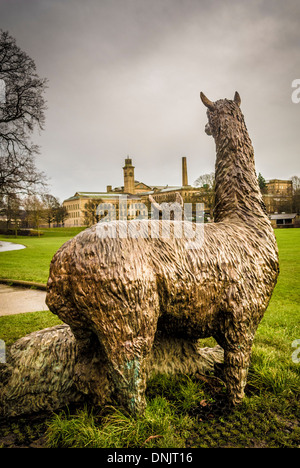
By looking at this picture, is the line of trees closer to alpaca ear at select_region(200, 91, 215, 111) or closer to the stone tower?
alpaca ear at select_region(200, 91, 215, 111)

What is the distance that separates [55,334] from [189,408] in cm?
167

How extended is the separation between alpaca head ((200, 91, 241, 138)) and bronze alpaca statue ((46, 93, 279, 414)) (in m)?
0.01

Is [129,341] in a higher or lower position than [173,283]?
lower

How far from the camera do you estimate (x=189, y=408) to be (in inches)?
117

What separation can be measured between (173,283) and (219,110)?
6.45ft

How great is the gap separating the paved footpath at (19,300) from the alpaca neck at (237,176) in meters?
5.66

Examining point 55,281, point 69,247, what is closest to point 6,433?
point 55,281

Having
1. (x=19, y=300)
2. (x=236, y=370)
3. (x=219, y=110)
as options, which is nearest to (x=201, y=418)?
(x=236, y=370)

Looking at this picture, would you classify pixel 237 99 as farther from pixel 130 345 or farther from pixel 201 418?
pixel 201 418

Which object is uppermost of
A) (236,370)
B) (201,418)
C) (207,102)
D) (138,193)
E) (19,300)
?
(138,193)

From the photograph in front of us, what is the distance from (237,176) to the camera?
3.32 m

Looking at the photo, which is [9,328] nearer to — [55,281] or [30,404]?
[30,404]

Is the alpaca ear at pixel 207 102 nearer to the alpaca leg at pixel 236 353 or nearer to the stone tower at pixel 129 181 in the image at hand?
the alpaca leg at pixel 236 353

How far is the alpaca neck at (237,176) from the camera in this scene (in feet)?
10.8
